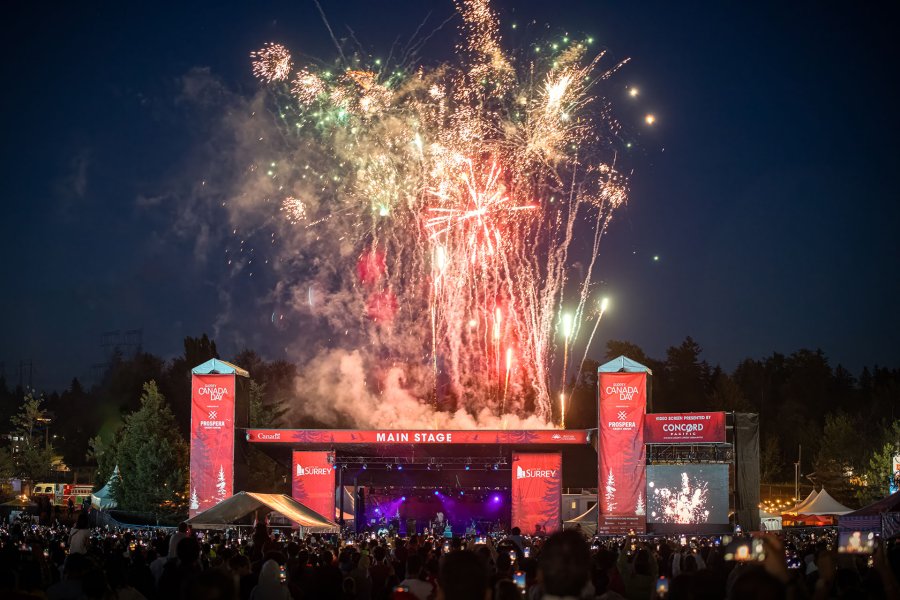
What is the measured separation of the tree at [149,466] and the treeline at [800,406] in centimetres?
3182

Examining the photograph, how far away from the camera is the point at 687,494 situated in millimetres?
36125

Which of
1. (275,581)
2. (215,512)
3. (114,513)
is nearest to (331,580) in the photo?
(275,581)

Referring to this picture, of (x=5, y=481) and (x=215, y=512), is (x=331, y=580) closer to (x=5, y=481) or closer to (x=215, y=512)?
(x=215, y=512)

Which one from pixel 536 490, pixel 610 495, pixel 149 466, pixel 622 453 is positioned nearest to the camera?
pixel 610 495

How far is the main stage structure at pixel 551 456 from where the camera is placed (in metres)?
36.3

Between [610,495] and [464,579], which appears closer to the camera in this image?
[464,579]

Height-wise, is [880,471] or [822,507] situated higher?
[880,471]

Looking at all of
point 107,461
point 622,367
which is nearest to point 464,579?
point 622,367

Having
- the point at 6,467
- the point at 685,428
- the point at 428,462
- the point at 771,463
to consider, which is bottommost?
the point at 6,467

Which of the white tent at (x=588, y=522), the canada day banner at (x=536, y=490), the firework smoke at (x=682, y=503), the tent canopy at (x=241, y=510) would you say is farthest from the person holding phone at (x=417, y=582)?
the canada day banner at (x=536, y=490)

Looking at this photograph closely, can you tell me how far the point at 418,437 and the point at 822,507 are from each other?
1760 cm

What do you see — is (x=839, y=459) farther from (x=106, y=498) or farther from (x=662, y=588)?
(x=662, y=588)

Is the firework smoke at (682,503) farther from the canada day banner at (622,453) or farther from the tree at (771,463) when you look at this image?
the tree at (771,463)

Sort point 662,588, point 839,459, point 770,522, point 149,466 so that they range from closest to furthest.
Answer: point 662,588 < point 770,522 < point 149,466 < point 839,459
